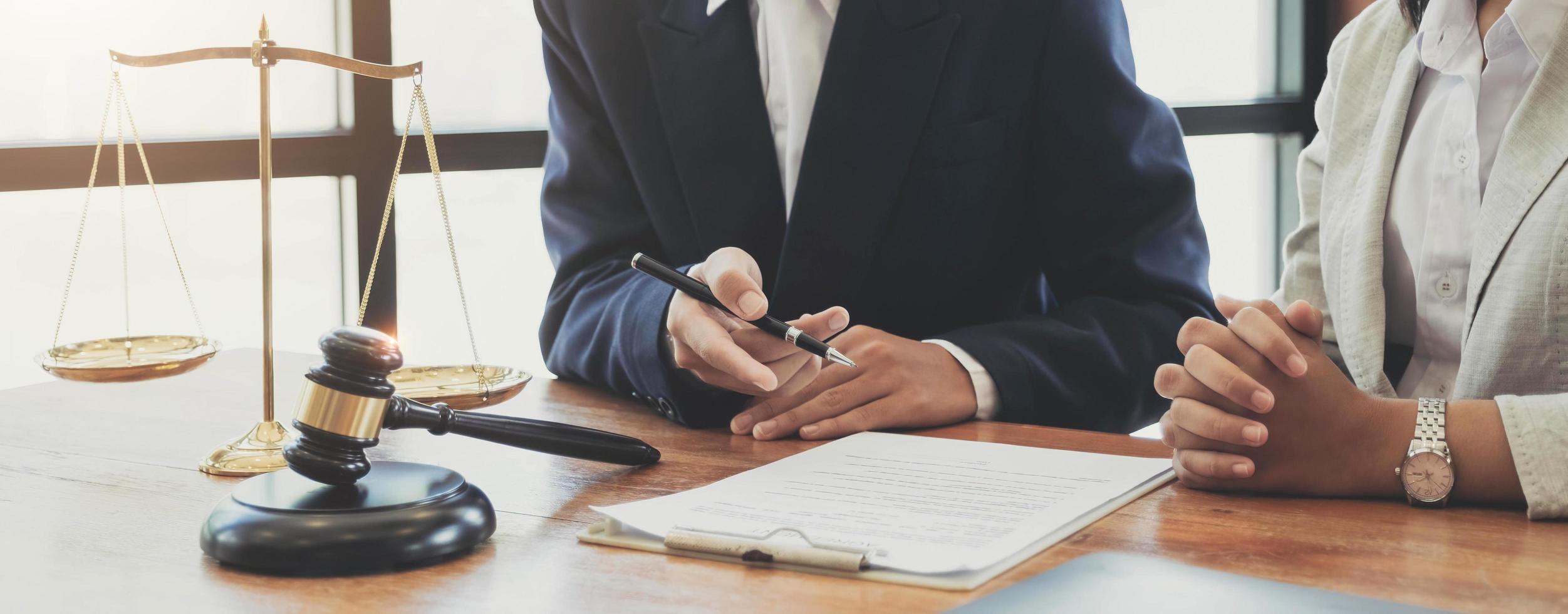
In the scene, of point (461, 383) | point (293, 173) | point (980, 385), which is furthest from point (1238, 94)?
point (461, 383)

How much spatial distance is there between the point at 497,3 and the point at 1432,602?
332 cm

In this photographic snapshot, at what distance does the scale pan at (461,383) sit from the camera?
1078mm

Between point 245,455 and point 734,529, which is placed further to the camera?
point 245,455

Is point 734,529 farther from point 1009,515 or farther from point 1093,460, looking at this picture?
point 1093,460

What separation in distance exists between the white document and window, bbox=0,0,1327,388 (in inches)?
95.0

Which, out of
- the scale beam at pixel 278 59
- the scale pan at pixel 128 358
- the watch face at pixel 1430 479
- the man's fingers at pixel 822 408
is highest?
the scale beam at pixel 278 59

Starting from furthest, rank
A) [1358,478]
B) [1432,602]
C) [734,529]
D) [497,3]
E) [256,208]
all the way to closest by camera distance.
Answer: [497,3]
[256,208]
[1358,478]
[734,529]
[1432,602]

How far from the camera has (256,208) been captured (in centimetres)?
322

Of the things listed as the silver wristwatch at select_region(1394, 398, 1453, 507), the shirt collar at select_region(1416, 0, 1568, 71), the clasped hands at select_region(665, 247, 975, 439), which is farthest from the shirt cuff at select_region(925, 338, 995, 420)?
the shirt collar at select_region(1416, 0, 1568, 71)

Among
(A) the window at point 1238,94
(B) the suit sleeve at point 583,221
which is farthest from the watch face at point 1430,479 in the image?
(A) the window at point 1238,94

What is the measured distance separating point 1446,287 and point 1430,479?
0.48 meters

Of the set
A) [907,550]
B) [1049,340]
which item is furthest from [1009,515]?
[1049,340]

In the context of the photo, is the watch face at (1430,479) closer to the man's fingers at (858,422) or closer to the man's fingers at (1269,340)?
the man's fingers at (1269,340)

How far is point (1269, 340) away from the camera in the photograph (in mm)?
1058
